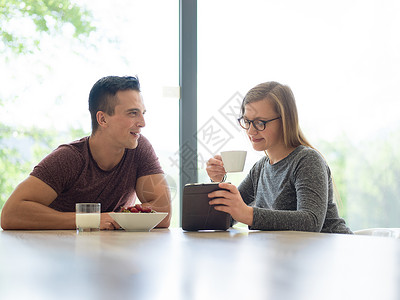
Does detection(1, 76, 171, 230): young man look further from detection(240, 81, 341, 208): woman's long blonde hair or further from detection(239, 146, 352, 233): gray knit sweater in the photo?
detection(240, 81, 341, 208): woman's long blonde hair

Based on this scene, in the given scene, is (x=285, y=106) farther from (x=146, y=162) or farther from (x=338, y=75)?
(x=338, y=75)

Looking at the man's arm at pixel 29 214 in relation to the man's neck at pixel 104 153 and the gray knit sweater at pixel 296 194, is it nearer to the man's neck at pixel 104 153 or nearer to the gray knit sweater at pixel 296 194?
the man's neck at pixel 104 153

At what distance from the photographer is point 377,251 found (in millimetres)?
893

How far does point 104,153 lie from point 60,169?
30cm

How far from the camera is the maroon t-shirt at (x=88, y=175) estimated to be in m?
A: 2.06

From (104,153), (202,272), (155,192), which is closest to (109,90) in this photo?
(104,153)

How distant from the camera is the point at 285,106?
1.99 metres

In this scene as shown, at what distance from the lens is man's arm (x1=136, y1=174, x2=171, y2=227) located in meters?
2.19

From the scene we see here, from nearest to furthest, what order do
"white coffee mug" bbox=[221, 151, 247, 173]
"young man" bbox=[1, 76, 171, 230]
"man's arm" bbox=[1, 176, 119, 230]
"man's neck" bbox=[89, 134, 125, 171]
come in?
"white coffee mug" bbox=[221, 151, 247, 173]
"man's arm" bbox=[1, 176, 119, 230]
"young man" bbox=[1, 76, 171, 230]
"man's neck" bbox=[89, 134, 125, 171]

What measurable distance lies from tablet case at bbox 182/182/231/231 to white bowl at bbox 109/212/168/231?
0.36 feet

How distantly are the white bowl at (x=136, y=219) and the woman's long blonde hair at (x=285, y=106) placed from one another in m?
0.70

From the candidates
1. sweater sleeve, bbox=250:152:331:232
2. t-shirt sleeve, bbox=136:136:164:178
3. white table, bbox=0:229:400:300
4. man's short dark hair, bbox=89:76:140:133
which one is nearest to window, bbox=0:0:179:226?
t-shirt sleeve, bbox=136:136:164:178

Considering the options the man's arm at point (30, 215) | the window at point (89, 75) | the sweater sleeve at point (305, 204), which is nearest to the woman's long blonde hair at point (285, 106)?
the sweater sleeve at point (305, 204)

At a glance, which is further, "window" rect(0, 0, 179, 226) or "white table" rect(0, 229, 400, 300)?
"window" rect(0, 0, 179, 226)
